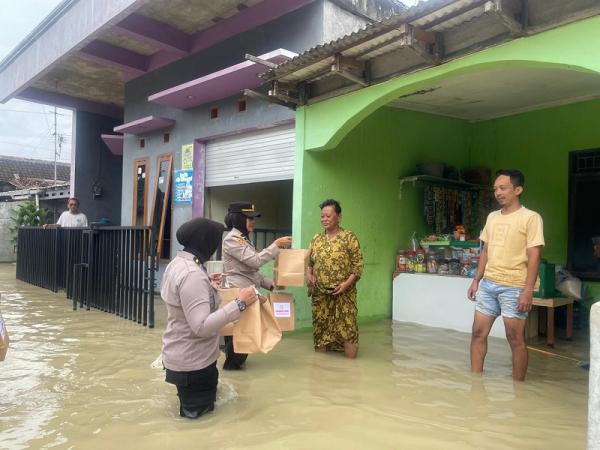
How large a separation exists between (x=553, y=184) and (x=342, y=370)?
14.5 feet

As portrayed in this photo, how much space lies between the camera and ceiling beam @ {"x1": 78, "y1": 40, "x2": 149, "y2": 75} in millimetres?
9688

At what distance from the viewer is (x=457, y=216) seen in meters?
7.77

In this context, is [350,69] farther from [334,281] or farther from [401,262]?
[401,262]

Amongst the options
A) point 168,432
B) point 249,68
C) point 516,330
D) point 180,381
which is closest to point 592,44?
point 516,330

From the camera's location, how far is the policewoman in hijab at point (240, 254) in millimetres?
4691

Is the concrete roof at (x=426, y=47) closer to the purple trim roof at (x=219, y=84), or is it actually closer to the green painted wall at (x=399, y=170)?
the green painted wall at (x=399, y=170)

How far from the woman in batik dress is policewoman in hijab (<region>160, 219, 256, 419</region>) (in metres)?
1.78

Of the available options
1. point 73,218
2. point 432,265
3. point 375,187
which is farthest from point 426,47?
point 73,218

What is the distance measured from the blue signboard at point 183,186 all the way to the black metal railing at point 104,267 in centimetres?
172

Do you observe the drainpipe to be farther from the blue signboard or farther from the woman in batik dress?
the blue signboard

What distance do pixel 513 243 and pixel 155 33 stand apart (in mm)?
7041

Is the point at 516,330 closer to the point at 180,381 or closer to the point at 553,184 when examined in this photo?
the point at 180,381

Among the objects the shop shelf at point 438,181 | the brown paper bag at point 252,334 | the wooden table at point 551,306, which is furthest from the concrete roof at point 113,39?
the brown paper bag at point 252,334

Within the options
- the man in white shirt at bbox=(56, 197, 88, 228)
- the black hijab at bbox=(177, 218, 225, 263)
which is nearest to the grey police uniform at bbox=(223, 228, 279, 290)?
the black hijab at bbox=(177, 218, 225, 263)
